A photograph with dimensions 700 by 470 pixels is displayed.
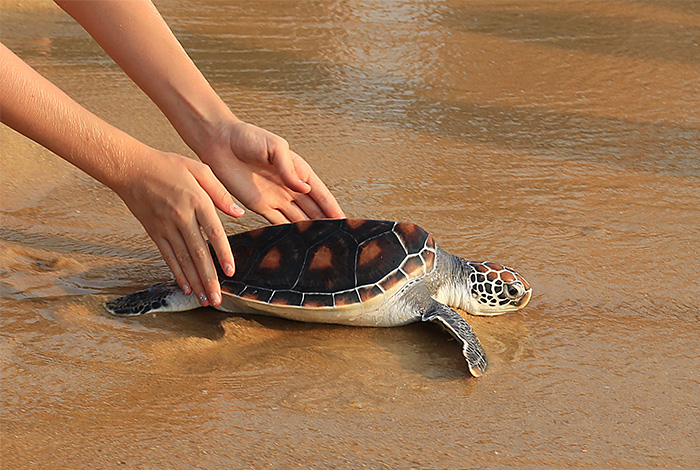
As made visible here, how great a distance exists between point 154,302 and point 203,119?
2.36ft

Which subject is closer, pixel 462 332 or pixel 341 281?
pixel 462 332

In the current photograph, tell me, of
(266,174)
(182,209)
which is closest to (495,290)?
(266,174)

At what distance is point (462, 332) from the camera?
2.55m

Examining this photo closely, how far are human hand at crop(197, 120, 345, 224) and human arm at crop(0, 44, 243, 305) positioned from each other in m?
0.43

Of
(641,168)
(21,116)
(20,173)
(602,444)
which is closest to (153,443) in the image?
(21,116)

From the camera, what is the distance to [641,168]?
4.16 metres

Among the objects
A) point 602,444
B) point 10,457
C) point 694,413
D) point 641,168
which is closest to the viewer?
point 10,457

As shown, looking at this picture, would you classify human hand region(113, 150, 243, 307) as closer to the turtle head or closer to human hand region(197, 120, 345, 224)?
human hand region(197, 120, 345, 224)

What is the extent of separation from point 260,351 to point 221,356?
14cm

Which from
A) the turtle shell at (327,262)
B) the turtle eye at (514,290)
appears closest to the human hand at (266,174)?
the turtle shell at (327,262)

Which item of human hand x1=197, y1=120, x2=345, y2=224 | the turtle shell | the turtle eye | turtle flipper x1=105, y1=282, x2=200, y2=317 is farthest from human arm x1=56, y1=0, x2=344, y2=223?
the turtle eye

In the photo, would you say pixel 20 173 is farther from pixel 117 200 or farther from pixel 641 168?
pixel 641 168

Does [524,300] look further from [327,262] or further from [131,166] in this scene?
[131,166]

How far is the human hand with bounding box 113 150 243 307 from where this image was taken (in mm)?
2258
